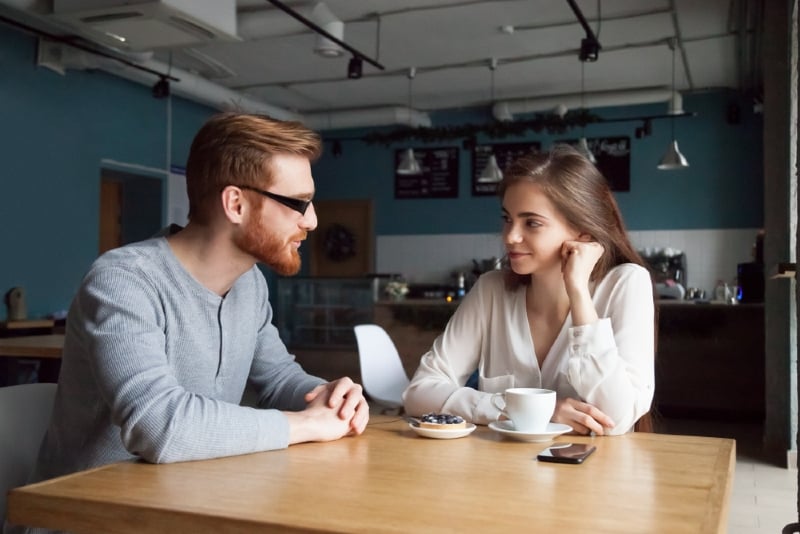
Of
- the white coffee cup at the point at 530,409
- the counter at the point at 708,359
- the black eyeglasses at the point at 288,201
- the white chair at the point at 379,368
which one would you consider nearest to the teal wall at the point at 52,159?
the counter at the point at 708,359

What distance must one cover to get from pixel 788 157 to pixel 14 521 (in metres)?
4.77

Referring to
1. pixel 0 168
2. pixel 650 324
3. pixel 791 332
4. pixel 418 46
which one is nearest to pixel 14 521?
pixel 650 324

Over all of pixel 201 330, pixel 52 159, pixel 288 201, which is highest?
pixel 52 159

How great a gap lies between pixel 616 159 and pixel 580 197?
7.56m

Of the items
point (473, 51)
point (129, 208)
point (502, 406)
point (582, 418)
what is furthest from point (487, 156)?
point (582, 418)

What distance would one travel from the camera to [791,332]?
4.86 metres

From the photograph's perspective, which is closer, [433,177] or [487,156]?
[487,156]

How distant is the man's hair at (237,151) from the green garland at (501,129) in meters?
6.97

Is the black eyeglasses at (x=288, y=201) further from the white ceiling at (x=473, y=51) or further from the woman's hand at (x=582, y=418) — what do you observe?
the white ceiling at (x=473, y=51)

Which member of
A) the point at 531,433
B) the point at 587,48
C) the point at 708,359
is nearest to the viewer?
the point at 531,433

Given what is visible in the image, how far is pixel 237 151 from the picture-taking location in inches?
64.7

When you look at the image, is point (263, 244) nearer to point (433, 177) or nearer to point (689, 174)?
point (689, 174)

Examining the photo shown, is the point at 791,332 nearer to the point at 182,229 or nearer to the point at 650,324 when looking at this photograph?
the point at 650,324

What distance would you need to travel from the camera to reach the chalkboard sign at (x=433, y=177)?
10.1 metres
